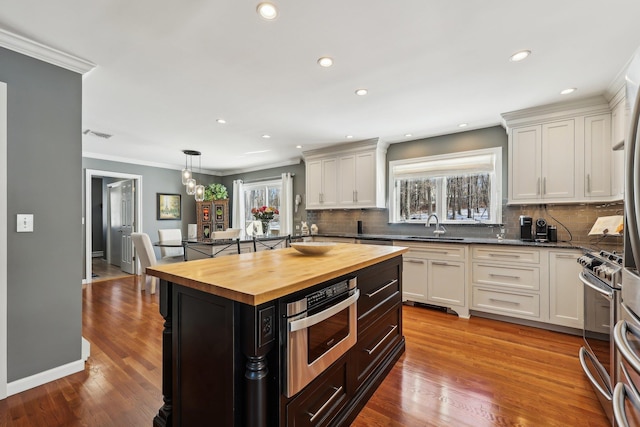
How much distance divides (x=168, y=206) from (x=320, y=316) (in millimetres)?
6348

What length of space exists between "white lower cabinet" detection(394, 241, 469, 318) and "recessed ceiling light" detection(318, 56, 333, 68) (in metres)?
2.47

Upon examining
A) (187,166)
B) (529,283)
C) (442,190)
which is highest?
(187,166)

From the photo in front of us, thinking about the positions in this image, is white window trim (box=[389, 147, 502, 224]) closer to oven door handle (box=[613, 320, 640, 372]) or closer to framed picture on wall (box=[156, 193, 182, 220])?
oven door handle (box=[613, 320, 640, 372])

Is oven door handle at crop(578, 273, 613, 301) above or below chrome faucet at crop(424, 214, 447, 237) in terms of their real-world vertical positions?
below

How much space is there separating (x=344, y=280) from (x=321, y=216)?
13.2 ft

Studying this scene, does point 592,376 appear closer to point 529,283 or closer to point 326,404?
point 529,283

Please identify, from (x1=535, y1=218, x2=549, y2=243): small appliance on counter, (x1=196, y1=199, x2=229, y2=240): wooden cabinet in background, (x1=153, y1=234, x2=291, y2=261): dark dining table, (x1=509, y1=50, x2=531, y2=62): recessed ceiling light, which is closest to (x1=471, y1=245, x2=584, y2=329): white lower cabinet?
(x1=535, y1=218, x2=549, y2=243): small appliance on counter

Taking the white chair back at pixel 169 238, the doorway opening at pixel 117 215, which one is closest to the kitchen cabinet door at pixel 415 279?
the white chair back at pixel 169 238

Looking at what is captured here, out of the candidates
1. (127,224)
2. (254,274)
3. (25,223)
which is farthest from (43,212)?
(127,224)

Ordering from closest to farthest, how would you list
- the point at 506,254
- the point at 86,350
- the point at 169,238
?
the point at 86,350 < the point at 506,254 < the point at 169,238

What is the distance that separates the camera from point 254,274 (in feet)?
4.71

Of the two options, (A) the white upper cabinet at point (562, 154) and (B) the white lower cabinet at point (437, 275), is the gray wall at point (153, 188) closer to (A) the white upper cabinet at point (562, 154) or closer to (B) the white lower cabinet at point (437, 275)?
(B) the white lower cabinet at point (437, 275)

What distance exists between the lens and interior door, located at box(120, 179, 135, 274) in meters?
6.08

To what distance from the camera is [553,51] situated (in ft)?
6.89
